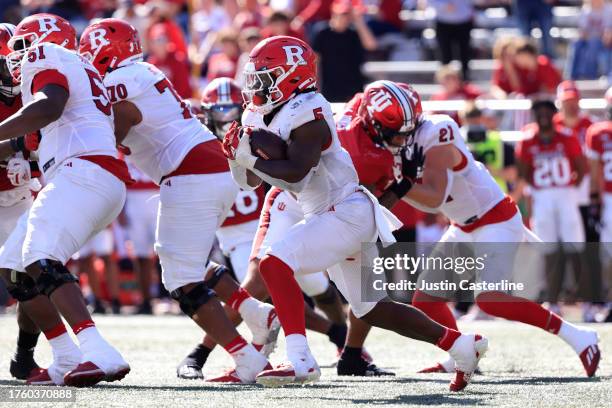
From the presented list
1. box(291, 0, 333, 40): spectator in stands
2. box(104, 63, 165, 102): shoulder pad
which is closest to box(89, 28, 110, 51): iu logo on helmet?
box(104, 63, 165, 102): shoulder pad

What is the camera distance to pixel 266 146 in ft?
20.4

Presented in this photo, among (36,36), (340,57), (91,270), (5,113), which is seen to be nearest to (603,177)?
(340,57)

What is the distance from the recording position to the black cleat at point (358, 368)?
24.8 ft

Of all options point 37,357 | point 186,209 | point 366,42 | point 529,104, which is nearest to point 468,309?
point 529,104

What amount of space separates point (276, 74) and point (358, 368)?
6.43 feet

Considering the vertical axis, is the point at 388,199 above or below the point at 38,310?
above

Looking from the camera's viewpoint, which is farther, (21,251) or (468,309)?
(468,309)

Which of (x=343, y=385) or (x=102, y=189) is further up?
(x=102, y=189)

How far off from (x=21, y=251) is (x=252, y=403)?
154 cm

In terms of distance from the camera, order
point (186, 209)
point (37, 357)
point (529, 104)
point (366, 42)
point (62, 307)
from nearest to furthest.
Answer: point (62, 307) < point (186, 209) < point (37, 357) < point (529, 104) < point (366, 42)

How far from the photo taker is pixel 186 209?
6.87m

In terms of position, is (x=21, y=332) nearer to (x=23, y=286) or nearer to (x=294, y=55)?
(x=23, y=286)

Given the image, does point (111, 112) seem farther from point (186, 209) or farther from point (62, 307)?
point (62, 307)

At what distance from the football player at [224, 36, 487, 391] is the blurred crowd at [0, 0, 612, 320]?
461 cm
